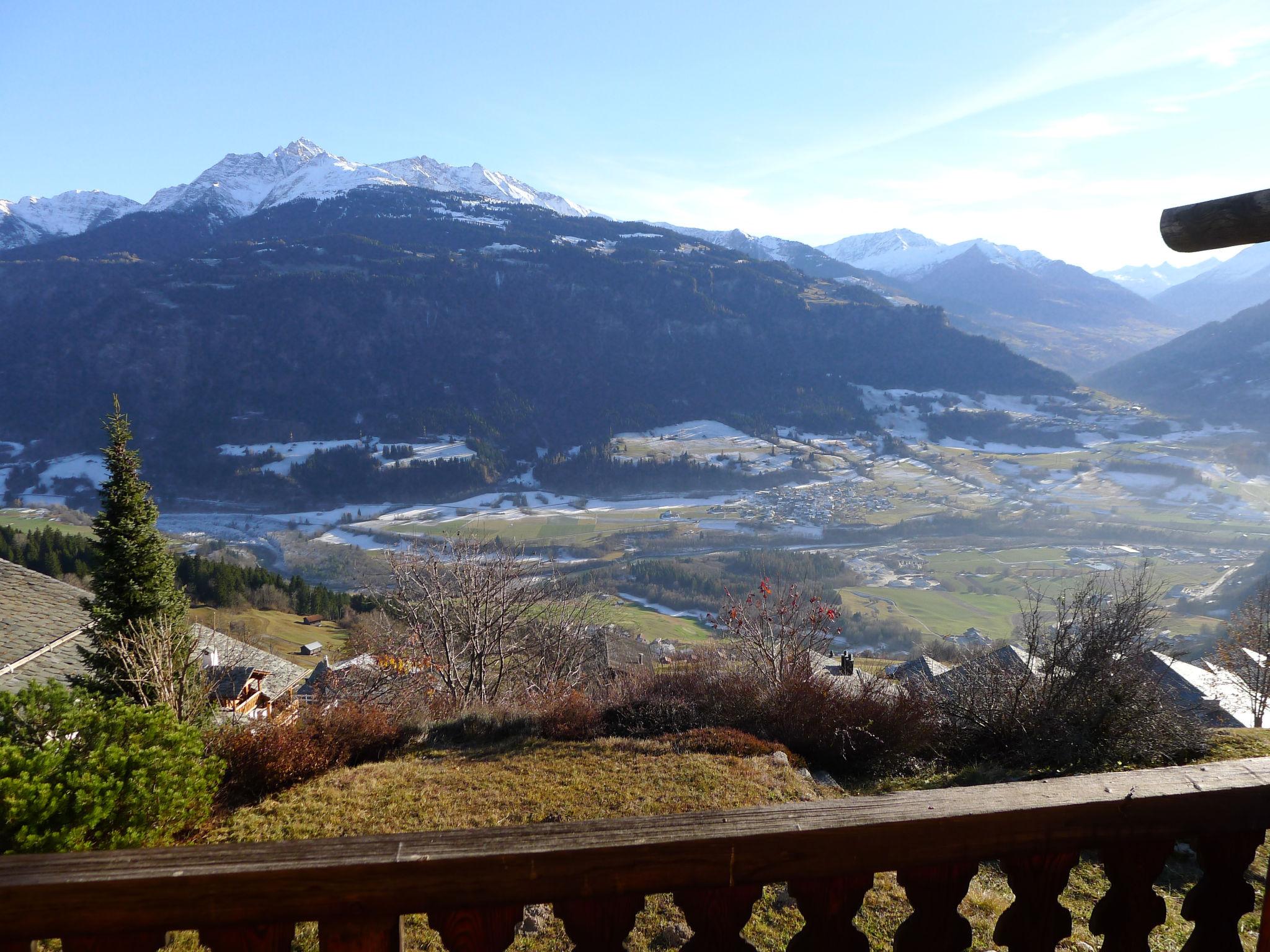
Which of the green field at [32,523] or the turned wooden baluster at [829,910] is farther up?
the turned wooden baluster at [829,910]

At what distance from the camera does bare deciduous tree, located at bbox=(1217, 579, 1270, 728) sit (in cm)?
2450

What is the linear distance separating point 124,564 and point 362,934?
15485 mm

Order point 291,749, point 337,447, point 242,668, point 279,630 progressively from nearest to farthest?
point 291,749 < point 242,668 < point 279,630 < point 337,447

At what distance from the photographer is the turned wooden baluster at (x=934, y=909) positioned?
149 centimetres

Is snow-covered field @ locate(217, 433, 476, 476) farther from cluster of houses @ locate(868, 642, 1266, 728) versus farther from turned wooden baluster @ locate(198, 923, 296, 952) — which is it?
turned wooden baluster @ locate(198, 923, 296, 952)

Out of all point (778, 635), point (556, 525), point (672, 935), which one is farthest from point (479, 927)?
point (556, 525)

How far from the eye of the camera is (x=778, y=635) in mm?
17078

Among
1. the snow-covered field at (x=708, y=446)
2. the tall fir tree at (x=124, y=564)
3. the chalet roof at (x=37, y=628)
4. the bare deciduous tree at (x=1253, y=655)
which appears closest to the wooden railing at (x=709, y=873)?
the tall fir tree at (x=124, y=564)

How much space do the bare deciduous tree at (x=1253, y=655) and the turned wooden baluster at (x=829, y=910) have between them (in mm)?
29488

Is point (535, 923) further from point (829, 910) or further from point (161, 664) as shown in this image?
point (161, 664)

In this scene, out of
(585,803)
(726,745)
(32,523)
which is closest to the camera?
(585,803)

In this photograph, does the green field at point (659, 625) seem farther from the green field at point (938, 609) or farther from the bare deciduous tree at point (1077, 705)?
the bare deciduous tree at point (1077, 705)

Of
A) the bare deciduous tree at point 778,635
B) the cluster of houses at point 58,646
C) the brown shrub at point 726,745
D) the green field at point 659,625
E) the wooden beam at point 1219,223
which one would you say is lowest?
the green field at point 659,625

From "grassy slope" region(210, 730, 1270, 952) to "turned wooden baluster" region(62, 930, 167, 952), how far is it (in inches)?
163
